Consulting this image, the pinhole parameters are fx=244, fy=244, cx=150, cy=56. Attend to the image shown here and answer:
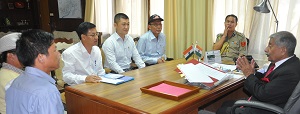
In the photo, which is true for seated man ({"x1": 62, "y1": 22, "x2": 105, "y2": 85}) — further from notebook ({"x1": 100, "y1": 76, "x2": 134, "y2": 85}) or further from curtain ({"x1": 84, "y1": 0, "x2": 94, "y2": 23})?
curtain ({"x1": 84, "y1": 0, "x2": 94, "y2": 23})

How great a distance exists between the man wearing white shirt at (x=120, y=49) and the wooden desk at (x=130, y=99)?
2.99ft

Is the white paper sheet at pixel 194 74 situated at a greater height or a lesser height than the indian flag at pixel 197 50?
lesser

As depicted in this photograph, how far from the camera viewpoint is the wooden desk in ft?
4.56

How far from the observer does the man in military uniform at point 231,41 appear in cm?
304

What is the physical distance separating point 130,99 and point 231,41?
203cm

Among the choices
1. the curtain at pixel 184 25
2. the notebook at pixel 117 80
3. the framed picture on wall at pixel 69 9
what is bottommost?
the notebook at pixel 117 80

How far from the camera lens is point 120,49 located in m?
3.01

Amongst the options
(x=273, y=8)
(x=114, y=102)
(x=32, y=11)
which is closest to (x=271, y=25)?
(x=273, y=8)

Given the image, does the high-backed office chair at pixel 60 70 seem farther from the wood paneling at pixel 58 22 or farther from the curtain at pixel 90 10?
the wood paneling at pixel 58 22

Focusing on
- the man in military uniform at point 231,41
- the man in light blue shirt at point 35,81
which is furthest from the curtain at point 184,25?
the man in light blue shirt at point 35,81

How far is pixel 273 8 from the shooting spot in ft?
9.95

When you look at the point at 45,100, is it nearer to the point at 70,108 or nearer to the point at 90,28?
the point at 70,108

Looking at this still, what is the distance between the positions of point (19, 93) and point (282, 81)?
1537 mm

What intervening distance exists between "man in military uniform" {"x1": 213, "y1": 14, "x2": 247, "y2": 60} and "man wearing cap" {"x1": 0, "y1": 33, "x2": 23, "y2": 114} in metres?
2.29
